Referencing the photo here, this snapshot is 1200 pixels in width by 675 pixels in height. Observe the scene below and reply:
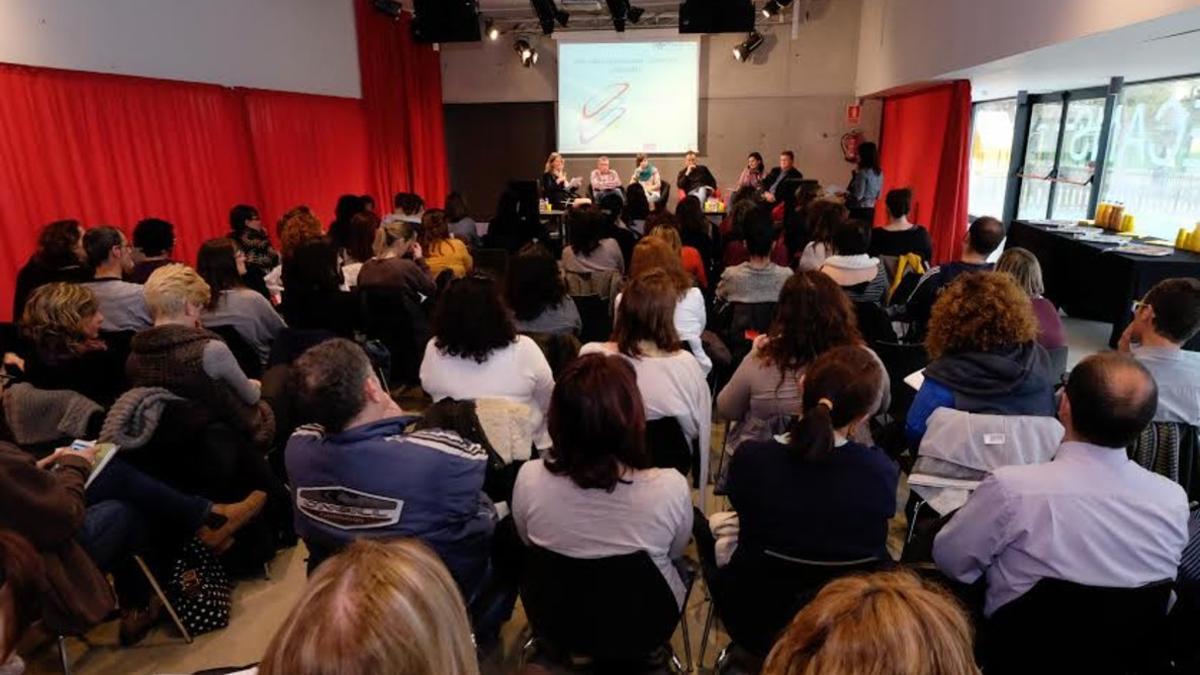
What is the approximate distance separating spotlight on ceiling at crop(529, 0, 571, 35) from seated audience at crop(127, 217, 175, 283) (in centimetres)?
616

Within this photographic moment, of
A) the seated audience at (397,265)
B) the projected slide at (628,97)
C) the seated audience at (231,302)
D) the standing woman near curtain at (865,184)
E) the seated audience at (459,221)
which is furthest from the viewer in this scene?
the projected slide at (628,97)

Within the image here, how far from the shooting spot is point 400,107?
32.4ft

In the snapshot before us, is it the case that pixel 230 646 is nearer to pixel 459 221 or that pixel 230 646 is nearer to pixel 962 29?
pixel 459 221

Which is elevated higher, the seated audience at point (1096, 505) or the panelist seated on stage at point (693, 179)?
the panelist seated on stage at point (693, 179)

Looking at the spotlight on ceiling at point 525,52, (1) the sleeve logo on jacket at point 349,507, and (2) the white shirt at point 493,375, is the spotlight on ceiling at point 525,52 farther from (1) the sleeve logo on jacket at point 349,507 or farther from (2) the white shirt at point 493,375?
(1) the sleeve logo on jacket at point 349,507

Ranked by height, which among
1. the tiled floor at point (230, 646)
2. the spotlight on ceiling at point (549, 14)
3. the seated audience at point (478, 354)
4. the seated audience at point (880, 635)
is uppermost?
the spotlight on ceiling at point (549, 14)

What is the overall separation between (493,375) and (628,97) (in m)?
8.88

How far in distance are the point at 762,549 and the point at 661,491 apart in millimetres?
281

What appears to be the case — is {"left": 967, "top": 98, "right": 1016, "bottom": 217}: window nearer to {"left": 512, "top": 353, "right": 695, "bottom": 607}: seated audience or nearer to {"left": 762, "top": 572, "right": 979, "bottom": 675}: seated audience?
{"left": 512, "top": 353, "right": 695, "bottom": 607}: seated audience

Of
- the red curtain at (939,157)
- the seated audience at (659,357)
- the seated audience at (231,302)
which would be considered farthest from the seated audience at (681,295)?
the red curtain at (939,157)

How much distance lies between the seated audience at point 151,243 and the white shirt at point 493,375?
2308 millimetres

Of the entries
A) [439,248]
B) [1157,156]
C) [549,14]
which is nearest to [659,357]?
[439,248]

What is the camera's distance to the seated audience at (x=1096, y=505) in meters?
1.50

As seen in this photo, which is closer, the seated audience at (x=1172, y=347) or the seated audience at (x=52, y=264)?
the seated audience at (x=1172, y=347)
